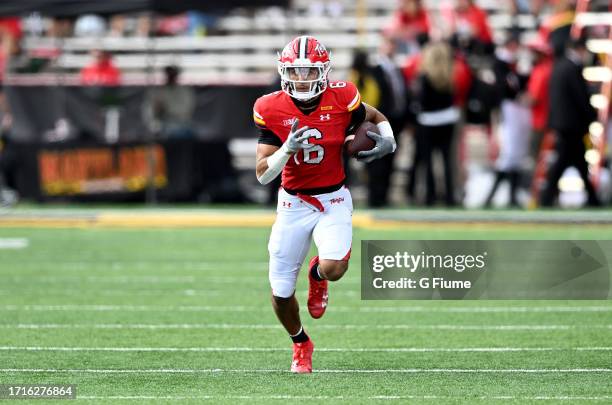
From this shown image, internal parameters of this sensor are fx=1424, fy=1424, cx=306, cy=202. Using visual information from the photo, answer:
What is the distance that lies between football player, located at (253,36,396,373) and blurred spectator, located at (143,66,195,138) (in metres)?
11.2

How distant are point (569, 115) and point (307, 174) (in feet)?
33.4

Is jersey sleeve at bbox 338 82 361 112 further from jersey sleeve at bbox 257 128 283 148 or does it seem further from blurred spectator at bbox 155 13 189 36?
blurred spectator at bbox 155 13 189 36

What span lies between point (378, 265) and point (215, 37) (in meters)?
16.7

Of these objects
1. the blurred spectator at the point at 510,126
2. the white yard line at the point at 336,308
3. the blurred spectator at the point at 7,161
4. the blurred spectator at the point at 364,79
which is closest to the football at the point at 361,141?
the white yard line at the point at 336,308

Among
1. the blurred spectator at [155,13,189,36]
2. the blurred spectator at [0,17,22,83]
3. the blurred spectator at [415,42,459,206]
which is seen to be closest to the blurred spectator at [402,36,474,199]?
the blurred spectator at [415,42,459,206]

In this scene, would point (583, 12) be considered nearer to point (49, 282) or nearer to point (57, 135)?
point (57, 135)

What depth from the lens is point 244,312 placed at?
10164mm

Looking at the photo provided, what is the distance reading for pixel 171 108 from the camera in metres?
19.0

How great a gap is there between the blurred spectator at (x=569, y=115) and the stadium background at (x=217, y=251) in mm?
600

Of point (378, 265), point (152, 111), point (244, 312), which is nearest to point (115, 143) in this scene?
point (152, 111)

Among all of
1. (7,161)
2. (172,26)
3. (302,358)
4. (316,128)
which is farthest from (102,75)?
(302,358)

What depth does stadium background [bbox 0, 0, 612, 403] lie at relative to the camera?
24.6 ft

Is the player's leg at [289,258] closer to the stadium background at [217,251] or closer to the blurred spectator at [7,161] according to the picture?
the stadium background at [217,251]

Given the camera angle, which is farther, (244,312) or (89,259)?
(89,259)
